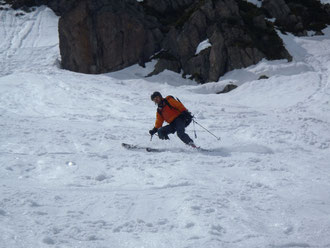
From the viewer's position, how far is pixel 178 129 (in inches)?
304

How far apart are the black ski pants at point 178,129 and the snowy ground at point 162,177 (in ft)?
1.20

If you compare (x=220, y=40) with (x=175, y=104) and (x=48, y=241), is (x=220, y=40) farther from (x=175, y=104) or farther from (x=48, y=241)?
(x=48, y=241)

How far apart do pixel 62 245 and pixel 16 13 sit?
45.4 meters

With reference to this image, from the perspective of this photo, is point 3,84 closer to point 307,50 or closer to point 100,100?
point 100,100

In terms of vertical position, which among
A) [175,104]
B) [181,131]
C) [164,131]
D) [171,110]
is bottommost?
[164,131]

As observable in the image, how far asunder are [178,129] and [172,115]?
405 millimetres

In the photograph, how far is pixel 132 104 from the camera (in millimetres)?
14383

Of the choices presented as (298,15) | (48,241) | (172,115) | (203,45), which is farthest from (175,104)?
(298,15)

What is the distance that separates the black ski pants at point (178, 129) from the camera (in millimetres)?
7660

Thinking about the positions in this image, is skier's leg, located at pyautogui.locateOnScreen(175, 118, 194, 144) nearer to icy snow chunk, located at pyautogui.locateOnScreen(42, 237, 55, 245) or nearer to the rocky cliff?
icy snow chunk, located at pyautogui.locateOnScreen(42, 237, 55, 245)

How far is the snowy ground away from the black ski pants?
0.37m

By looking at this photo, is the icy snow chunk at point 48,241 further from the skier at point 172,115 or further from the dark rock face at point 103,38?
the dark rock face at point 103,38

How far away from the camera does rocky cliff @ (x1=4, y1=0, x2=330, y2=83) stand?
2050 centimetres

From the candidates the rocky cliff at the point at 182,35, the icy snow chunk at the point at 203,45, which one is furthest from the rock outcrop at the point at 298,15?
the icy snow chunk at the point at 203,45
